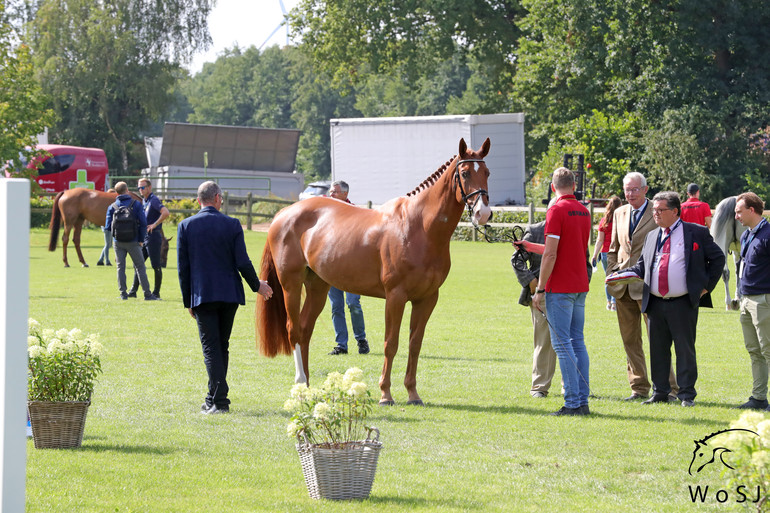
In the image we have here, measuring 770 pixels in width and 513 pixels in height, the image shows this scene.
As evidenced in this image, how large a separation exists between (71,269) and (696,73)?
944 inches

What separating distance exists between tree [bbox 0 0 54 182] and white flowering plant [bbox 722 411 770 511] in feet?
101

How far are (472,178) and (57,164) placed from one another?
41560 mm

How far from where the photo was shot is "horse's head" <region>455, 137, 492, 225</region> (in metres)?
8.55

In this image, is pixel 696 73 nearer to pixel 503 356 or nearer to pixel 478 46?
pixel 478 46

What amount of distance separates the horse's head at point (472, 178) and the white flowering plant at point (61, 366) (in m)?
3.31

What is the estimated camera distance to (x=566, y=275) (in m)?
8.41

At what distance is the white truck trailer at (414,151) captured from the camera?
36.5 metres

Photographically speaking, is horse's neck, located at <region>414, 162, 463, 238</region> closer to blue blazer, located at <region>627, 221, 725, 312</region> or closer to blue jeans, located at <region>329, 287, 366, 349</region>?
blue blazer, located at <region>627, 221, 725, 312</region>

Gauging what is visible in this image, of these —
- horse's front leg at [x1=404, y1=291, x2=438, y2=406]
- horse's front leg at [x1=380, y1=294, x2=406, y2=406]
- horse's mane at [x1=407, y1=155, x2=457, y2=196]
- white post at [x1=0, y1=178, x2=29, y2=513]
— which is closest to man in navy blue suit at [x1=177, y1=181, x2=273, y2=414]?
horse's front leg at [x1=380, y1=294, x2=406, y2=406]

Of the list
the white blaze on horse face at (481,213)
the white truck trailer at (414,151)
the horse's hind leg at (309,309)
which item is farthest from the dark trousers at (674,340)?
the white truck trailer at (414,151)

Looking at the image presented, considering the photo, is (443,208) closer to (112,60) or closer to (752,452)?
(752,452)

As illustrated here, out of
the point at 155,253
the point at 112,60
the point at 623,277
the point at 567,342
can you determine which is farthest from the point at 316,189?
the point at 567,342

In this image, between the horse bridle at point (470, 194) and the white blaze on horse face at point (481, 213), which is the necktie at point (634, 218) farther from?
the white blaze on horse face at point (481, 213)

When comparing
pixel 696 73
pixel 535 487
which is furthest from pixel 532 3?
pixel 535 487
